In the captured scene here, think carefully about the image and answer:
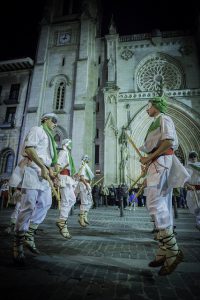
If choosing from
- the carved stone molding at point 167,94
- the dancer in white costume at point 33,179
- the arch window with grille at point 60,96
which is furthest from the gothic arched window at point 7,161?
the dancer in white costume at point 33,179

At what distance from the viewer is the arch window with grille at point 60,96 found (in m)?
21.7

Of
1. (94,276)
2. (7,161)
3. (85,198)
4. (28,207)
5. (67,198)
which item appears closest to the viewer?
(94,276)

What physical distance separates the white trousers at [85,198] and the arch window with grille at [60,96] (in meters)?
15.8

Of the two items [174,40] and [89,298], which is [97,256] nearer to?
[89,298]

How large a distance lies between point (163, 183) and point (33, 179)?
6.13 feet

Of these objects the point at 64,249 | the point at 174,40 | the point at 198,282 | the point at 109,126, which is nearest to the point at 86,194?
the point at 64,249

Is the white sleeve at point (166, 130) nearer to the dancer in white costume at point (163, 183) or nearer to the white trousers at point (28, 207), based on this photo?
the dancer in white costume at point (163, 183)

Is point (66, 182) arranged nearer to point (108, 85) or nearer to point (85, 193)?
point (85, 193)

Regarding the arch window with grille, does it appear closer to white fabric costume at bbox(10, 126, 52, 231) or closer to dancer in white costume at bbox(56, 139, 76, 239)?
dancer in white costume at bbox(56, 139, 76, 239)

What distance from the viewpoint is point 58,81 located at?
→ 22.5 metres

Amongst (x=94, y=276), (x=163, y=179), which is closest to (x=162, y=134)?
(x=163, y=179)

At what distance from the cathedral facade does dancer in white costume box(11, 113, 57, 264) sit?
13.5 m

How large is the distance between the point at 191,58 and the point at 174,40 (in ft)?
8.79

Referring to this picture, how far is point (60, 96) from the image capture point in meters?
21.9
